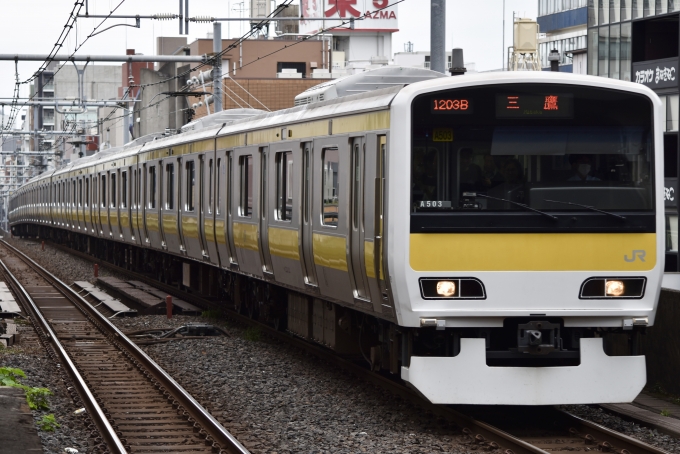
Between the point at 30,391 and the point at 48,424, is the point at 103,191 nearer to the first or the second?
the point at 30,391

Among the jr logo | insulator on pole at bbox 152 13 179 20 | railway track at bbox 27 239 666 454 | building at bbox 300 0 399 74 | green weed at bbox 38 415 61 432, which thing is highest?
building at bbox 300 0 399 74

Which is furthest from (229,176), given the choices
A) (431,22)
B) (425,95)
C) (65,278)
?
(65,278)

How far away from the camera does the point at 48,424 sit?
955cm

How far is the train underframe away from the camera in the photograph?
29.6 feet

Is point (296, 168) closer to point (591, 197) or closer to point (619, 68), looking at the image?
point (591, 197)

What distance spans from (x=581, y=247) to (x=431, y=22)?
537 centimetres

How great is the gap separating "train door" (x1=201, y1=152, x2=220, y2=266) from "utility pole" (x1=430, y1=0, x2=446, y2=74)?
4.48 m

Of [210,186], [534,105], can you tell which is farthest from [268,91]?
[534,105]

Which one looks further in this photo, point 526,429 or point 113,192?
point 113,192

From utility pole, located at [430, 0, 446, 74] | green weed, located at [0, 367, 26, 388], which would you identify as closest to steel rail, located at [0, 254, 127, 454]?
green weed, located at [0, 367, 26, 388]

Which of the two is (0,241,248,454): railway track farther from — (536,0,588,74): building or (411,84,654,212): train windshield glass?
(536,0,588,74): building

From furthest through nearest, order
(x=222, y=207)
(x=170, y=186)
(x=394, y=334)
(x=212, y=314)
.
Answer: (x=170, y=186) → (x=212, y=314) → (x=222, y=207) → (x=394, y=334)

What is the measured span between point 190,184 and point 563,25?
64000 mm

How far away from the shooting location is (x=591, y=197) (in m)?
9.16
